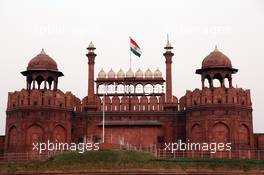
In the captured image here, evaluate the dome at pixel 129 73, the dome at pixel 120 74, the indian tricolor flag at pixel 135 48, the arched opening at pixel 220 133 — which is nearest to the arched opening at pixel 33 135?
the dome at pixel 120 74

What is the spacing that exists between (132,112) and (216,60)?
8468 millimetres

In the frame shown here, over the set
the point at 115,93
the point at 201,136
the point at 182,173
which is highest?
the point at 115,93

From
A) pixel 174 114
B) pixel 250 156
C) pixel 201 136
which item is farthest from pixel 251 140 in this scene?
pixel 174 114

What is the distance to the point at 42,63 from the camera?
129 feet

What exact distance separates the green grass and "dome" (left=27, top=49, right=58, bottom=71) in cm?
1128

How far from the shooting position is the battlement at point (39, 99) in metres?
37.7

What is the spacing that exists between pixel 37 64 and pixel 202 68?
46.7 ft

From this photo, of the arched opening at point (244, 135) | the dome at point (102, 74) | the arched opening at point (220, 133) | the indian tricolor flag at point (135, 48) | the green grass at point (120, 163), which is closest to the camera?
the green grass at point (120, 163)

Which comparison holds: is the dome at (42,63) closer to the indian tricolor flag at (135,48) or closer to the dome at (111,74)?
the dome at (111,74)

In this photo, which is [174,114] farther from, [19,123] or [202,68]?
[19,123]

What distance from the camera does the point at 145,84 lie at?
137ft

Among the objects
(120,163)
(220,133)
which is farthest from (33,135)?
(220,133)

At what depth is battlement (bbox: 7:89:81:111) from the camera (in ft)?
124

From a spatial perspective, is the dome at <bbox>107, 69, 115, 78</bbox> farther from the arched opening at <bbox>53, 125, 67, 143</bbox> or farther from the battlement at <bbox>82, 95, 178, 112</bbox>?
the arched opening at <bbox>53, 125, 67, 143</bbox>
